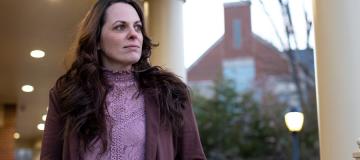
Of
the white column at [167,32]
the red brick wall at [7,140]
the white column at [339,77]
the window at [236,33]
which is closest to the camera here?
the white column at [339,77]

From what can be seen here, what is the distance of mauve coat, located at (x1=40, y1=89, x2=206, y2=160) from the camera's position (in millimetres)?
1697

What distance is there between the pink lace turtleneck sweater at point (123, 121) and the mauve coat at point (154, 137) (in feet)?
0.08

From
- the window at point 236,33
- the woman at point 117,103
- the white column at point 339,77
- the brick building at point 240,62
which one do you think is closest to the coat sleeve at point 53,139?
the woman at point 117,103

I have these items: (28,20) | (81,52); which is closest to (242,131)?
(28,20)

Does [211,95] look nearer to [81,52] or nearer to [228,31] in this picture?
[228,31]

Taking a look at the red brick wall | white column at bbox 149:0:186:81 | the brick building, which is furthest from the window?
white column at bbox 149:0:186:81

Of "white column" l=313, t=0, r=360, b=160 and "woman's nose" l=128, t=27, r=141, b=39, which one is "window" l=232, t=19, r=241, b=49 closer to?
"white column" l=313, t=0, r=360, b=160

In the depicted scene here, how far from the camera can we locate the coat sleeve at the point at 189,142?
176cm

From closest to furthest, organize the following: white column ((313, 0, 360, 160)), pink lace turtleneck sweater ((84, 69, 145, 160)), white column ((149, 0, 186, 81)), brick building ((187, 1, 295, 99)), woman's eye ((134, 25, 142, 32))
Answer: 1. pink lace turtleneck sweater ((84, 69, 145, 160))
2. woman's eye ((134, 25, 142, 32))
3. white column ((313, 0, 360, 160))
4. white column ((149, 0, 186, 81))
5. brick building ((187, 1, 295, 99))

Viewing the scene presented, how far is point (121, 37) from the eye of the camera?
1.75 m

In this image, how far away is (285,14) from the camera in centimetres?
1521

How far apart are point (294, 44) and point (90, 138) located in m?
16.0

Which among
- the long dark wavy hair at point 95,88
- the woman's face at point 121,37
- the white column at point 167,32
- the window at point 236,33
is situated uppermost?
the window at point 236,33

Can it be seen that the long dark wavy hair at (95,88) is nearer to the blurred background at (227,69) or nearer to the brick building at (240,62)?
the blurred background at (227,69)
